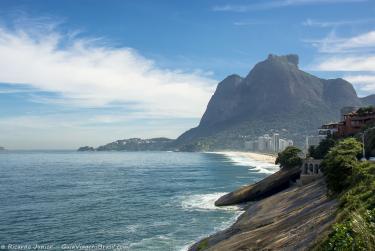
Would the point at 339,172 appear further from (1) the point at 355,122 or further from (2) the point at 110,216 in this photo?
(1) the point at 355,122

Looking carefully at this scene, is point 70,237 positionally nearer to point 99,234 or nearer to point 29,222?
point 99,234

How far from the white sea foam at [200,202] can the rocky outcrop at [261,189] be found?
8.40 ft

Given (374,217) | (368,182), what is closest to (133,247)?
(368,182)

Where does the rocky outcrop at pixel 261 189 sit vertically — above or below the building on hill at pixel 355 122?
→ below

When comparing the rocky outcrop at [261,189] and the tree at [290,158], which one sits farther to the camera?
the tree at [290,158]

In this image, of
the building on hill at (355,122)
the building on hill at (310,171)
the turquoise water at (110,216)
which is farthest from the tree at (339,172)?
the building on hill at (355,122)

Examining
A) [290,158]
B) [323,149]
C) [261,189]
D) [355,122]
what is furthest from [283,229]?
[355,122]

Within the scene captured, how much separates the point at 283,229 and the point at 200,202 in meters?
47.1

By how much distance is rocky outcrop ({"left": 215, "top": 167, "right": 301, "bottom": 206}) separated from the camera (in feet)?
279

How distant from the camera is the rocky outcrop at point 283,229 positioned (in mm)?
34750

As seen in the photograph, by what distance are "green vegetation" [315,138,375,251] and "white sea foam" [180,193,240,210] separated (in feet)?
93.4

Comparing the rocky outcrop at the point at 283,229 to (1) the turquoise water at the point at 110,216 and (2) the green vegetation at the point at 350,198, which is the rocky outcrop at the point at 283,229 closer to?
(2) the green vegetation at the point at 350,198

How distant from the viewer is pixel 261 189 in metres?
87.7

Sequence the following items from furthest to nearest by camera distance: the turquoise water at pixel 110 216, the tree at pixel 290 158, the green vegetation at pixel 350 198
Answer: the tree at pixel 290 158, the turquoise water at pixel 110 216, the green vegetation at pixel 350 198
